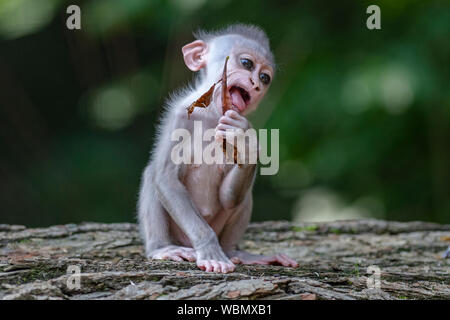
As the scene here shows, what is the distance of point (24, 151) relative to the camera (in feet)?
41.0

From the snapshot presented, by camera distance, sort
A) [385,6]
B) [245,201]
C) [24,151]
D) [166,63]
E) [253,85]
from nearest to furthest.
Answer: [253,85] → [245,201] → [385,6] → [166,63] → [24,151]

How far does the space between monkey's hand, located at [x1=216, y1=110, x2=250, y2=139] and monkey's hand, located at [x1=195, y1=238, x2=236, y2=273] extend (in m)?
0.96

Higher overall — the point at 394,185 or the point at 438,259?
the point at 394,185

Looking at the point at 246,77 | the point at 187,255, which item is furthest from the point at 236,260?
the point at 246,77

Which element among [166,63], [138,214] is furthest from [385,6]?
[138,214]

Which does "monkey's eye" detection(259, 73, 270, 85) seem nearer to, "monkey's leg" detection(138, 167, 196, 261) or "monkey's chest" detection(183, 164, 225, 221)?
"monkey's chest" detection(183, 164, 225, 221)

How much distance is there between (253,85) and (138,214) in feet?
6.25

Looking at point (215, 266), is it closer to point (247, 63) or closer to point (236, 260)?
point (236, 260)

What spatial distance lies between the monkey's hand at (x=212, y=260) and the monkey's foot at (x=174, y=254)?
235 mm

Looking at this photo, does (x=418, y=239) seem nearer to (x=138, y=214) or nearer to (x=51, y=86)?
(x=138, y=214)

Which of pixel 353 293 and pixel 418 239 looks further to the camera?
pixel 418 239
